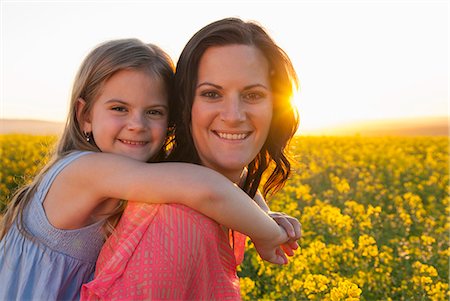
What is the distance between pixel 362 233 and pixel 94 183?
2.81 metres

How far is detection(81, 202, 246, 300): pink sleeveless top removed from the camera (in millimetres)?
1556

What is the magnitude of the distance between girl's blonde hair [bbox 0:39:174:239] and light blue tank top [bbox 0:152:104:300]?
0.21 ft

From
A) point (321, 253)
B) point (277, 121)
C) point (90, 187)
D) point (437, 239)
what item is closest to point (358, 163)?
point (437, 239)

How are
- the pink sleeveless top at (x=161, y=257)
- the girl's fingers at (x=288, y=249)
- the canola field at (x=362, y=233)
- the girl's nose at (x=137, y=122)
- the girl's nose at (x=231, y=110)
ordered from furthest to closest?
the canola field at (x=362, y=233) < the girl's fingers at (x=288, y=249) < the girl's nose at (x=137, y=122) < the girl's nose at (x=231, y=110) < the pink sleeveless top at (x=161, y=257)

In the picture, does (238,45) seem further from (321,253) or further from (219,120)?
(321,253)

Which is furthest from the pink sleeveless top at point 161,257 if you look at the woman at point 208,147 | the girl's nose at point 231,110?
the girl's nose at point 231,110

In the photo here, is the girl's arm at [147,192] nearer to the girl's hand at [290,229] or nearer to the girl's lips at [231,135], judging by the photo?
the girl's hand at [290,229]

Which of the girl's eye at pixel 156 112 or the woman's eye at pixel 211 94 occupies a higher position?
the woman's eye at pixel 211 94

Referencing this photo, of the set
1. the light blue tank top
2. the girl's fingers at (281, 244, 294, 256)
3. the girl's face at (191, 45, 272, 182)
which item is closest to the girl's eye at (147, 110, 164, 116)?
the girl's face at (191, 45, 272, 182)

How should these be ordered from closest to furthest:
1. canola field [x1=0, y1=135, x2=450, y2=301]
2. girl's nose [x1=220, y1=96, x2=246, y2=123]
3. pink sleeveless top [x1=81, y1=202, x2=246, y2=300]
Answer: pink sleeveless top [x1=81, y1=202, x2=246, y2=300] < girl's nose [x1=220, y1=96, x2=246, y2=123] < canola field [x1=0, y1=135, x2=450, y2=301]

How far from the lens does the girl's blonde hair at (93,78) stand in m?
2.08

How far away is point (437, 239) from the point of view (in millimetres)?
4457

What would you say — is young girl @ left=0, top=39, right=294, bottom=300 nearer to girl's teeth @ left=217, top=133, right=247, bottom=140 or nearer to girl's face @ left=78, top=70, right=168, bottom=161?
girl's face @ left=78, top=70, right=168, bottom=161

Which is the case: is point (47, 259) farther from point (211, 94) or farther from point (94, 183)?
point (211, 94)
